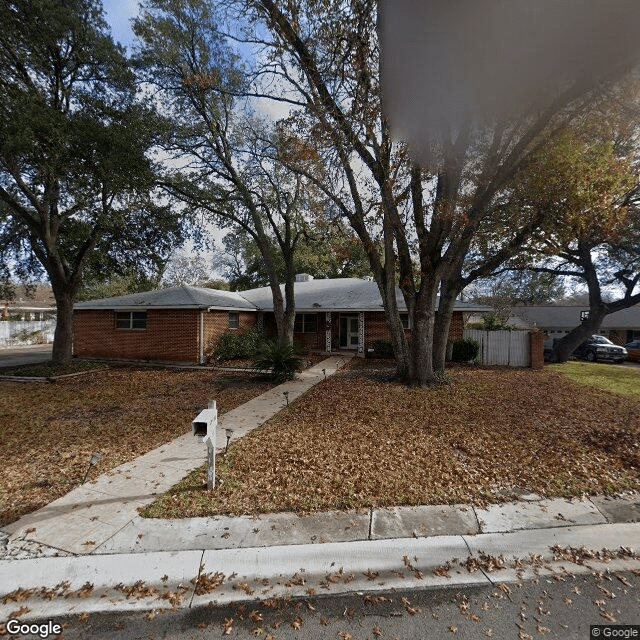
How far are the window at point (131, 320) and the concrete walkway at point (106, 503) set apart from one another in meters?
11.2

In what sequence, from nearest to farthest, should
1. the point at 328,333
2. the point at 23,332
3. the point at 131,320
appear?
the point at 131,320, the point at 328,333, the point at 23,332

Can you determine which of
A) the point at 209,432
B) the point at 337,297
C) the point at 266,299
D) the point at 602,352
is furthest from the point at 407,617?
the point at 602,352

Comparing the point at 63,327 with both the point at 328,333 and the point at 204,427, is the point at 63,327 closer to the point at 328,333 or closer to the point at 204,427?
the point at 328,333

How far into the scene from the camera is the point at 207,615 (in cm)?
254

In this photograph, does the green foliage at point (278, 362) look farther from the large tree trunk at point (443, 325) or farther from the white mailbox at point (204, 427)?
the white mailbox at point (204, 427)

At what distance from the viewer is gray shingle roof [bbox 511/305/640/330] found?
3031 cm

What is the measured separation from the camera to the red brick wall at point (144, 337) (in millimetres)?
14875

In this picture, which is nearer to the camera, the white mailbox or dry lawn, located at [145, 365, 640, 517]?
the white mailbox

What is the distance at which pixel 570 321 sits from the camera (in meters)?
34.8

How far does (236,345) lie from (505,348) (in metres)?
11.8

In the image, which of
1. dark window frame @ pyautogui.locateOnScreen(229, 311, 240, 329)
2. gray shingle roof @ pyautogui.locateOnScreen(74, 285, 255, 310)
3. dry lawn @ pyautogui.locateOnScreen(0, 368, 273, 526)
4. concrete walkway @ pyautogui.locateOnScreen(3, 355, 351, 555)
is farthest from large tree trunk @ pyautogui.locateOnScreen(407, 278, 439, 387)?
dark window frame @ pyautogui.locateOnScreen(229, 311, 240, 329)

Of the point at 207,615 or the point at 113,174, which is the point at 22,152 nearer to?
the point at 113,174

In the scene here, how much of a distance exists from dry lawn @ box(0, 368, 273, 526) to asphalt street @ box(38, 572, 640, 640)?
246 centimetres

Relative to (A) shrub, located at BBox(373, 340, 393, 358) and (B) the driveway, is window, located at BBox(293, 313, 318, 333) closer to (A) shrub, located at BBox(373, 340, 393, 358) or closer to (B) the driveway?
(A) shrub, located at BBox(373, 340, 393, 358)
